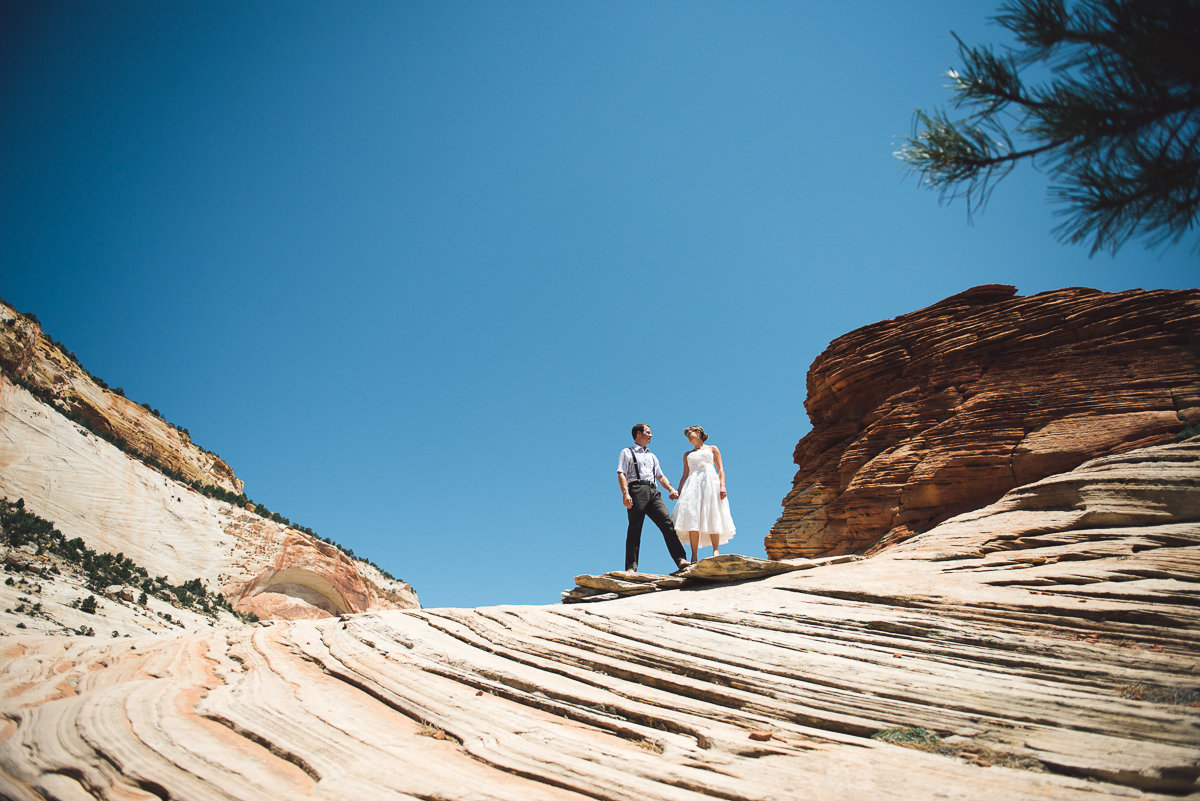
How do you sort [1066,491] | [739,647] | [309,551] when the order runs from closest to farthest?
1. [739,647]
2. [1066,491]
3. [309,551]

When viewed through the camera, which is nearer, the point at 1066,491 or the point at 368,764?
the point at 368,764

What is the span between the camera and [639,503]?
11227 mm

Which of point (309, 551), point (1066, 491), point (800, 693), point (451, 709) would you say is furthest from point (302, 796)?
point (309, 551)

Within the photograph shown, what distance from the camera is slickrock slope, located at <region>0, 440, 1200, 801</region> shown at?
4160 millimetres

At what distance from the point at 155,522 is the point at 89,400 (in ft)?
46.9

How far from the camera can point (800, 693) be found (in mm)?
5410

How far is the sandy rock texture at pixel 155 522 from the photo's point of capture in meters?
26.8

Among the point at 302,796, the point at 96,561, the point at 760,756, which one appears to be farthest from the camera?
the point at 96,561

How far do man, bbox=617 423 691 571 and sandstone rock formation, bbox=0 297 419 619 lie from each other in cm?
2662

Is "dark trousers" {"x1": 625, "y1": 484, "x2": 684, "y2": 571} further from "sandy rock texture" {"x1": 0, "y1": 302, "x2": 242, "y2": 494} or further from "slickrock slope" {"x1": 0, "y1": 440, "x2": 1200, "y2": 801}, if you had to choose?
"sandy rock texture" {"x1": 0, "y1": 302, "x2": 242, "y2": 494}

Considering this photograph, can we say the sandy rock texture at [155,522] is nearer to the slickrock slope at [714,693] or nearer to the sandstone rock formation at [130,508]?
the sandstone rock formation at [130,508]

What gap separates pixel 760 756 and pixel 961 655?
2.67m

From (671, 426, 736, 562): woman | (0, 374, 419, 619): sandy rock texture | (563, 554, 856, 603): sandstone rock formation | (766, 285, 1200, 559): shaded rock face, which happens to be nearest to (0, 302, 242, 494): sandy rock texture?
(0, 374, 419, 619): sandy rock texture

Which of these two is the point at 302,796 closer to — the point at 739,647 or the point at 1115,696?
the point at 739,647
